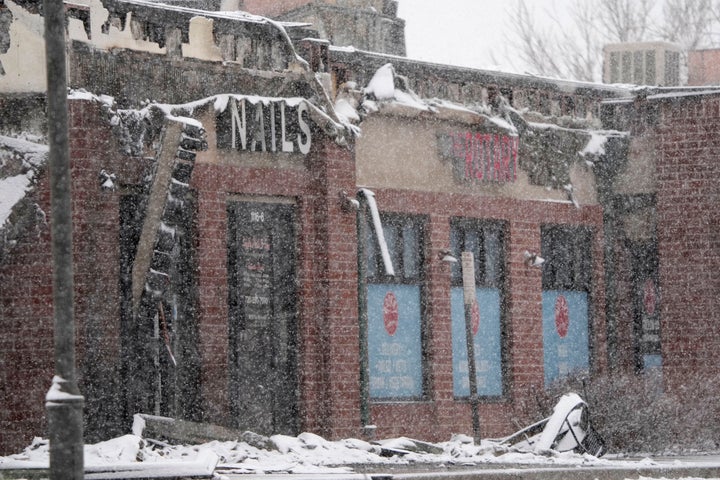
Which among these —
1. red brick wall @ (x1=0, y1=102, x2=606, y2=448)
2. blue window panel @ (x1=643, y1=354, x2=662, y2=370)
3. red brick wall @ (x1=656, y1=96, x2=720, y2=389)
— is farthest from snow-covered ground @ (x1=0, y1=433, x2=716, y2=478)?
blue window panel @ (x1=643, y1=354, x2=662, y2=370)

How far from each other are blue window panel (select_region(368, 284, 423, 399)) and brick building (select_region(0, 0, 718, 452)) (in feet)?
0.08

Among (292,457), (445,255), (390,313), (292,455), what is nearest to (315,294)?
(390,313)

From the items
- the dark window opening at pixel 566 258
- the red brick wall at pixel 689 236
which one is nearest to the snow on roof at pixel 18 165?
the dark window opening at pixel 566 258

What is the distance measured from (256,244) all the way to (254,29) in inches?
97.6

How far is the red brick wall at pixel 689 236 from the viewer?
64.3ft

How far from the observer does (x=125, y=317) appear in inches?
606

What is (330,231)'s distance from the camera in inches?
664

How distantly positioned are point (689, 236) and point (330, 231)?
571 cm

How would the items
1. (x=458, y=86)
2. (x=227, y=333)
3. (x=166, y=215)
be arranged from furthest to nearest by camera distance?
1. (x=458, y=86)
2. (x=227, y=333)
3. (x=166, y=215)

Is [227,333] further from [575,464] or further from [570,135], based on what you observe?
[570,135]

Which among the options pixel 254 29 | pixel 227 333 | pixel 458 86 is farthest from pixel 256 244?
pixel 458 86

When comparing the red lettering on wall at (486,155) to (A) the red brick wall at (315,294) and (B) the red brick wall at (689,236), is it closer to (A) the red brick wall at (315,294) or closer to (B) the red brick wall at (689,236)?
(A) the red brick wall at (315,294)

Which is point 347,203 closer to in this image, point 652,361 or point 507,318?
point 507,318

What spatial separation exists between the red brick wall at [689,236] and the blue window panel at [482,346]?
2.46 m
